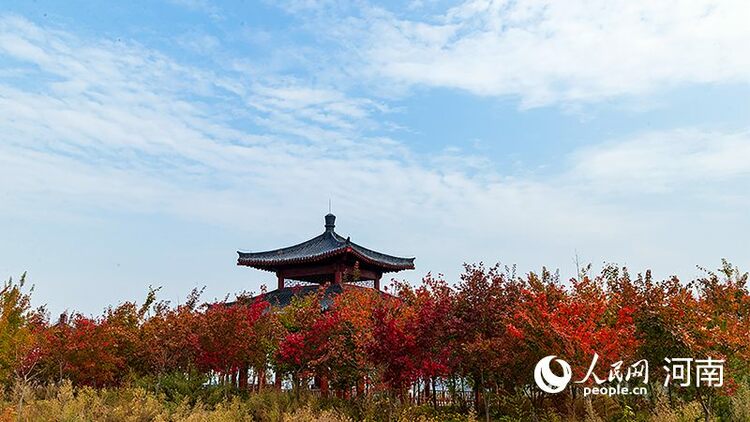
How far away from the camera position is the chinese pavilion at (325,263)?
2484cm

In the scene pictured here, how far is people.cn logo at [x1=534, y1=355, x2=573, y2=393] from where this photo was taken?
41.1 feet

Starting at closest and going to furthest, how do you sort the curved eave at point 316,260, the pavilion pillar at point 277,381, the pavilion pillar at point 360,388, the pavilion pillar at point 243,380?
the pavilion pillar at point 360,388 → the pavilion pillar at point 277,381 → the pavilion pillar at point 243,380 → the curved eave at point 316,260

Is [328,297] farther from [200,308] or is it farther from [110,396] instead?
[110,396]

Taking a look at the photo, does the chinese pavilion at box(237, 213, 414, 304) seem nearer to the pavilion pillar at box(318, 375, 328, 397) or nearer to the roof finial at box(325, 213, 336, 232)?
the roof finial at box(325, 213, 336, 232)

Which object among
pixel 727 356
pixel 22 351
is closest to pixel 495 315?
pixel 727 356

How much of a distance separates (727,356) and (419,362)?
19.9 ft

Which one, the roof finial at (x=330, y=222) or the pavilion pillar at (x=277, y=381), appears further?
the roof finial at (x=330, y=222)

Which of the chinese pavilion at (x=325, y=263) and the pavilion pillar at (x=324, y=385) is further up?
the chinese pavilion at (x=325, y=263)

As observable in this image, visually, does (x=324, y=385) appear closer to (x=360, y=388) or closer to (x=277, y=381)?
(x=360, y=388)

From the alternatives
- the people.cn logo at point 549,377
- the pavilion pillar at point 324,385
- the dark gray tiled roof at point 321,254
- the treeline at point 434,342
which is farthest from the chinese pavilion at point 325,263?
the people.cn logo at point 549,377

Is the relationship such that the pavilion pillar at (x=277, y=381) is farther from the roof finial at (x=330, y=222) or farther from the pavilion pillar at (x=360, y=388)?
the roof finial at (x=330, y=222)

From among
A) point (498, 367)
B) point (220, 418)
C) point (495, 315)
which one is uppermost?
point (495, 315)

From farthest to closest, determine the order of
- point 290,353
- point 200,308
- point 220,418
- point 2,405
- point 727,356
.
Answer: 1. point 200,308
2. point 290,353
3. point 2,405
4. point 220,418
5. point 727,356

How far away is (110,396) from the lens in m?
17.8
